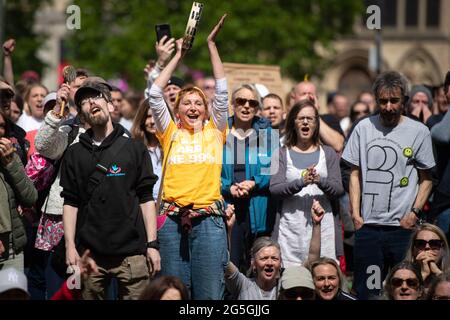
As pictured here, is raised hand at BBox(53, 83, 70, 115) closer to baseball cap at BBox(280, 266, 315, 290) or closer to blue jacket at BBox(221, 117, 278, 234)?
blue jacket at BBox(221, 117, 278, 234)

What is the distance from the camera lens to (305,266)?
33.5ft

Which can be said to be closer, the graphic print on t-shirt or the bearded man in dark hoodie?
the bearded man in dark hoodie

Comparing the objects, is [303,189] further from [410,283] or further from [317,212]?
[410,283]

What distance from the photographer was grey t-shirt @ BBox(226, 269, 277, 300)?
981 cm

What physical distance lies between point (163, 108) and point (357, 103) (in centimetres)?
A: 502

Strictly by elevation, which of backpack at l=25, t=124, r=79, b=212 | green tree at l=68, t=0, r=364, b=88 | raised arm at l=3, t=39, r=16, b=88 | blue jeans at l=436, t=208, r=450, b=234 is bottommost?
blue jeans at l=436, t=208, r=450, b=234

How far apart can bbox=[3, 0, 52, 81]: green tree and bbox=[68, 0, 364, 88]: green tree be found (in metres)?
1.40

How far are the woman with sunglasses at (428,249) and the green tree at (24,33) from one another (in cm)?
2401

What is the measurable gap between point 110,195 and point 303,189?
2.25 meters

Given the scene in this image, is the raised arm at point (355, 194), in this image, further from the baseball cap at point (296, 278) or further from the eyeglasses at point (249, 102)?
the eyeglasses at point (249, 102)

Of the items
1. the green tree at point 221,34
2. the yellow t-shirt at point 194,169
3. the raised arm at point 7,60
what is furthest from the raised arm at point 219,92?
the green tree at point 221,34

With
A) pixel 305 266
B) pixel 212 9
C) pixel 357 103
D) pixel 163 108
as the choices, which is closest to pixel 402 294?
pixel 305 266

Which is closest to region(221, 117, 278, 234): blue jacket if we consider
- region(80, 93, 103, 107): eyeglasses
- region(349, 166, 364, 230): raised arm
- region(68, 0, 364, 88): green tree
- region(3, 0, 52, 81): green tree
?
region(349, 166, 364, 230): raised arm
